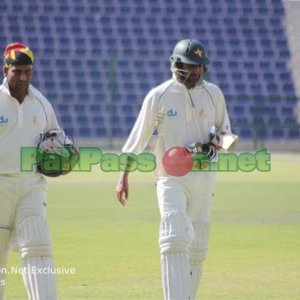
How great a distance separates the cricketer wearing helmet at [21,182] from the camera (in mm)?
7191

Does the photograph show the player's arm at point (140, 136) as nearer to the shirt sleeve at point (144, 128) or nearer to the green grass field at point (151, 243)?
the shirt sleeve at point (144, 128)

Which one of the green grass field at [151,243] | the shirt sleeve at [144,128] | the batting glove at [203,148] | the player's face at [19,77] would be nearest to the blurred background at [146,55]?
the green grass field at [151,243]

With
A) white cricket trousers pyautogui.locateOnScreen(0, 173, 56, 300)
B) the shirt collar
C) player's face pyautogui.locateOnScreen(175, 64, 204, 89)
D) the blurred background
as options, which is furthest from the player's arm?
the blurred background

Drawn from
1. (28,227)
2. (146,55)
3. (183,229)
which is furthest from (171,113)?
(146,55)

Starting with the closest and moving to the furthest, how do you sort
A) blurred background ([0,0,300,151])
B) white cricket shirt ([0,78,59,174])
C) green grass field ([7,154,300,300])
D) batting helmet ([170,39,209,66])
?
white cricket shirt ([0,78,59,174])
batting helmet ([170,39,209,66])
green grass field ([7,154,300,300])
blurred background ([0,0,300,151])

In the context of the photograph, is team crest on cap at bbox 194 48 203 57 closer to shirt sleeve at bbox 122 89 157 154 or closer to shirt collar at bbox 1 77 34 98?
shirt sleeve at bbox 122 89 157 154

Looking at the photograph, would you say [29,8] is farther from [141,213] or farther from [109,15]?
[141,213]

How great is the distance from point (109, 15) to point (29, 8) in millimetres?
2600

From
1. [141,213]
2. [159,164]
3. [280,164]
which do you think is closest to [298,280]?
[159,164]

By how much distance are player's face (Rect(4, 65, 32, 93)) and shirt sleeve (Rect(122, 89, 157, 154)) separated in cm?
98

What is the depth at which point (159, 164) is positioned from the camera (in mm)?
7969

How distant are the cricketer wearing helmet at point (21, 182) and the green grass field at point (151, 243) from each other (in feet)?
4.80

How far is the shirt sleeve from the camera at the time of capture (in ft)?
26.1

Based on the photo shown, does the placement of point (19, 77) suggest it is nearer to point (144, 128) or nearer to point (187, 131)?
point (144, 128)
